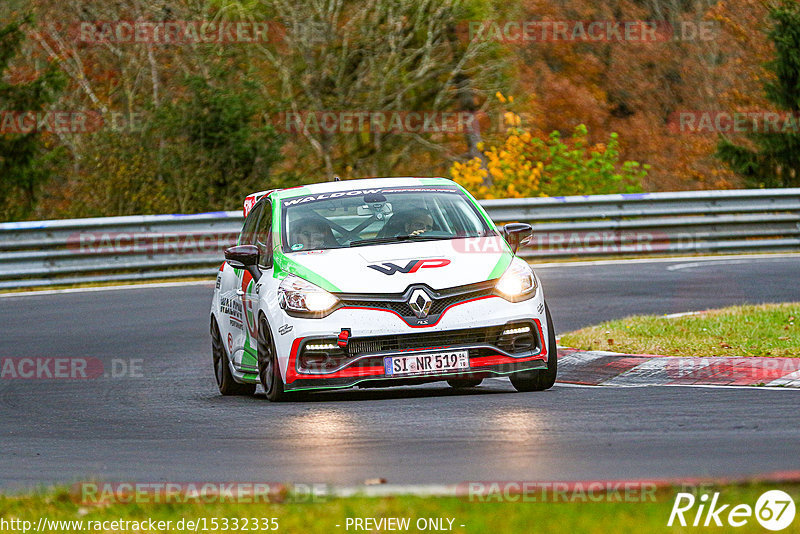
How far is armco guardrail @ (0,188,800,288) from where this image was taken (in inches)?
904

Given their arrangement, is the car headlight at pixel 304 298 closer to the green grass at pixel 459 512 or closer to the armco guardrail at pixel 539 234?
the green grass at pixel 459 512

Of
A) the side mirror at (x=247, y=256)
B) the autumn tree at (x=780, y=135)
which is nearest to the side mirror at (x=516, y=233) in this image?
the side mirror at (x=247, y=256)

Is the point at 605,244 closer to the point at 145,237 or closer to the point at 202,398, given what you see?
the point at 145,237

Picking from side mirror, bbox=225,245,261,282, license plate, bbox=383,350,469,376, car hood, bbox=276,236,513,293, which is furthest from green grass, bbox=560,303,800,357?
side mirror, bbox=225,245,261,282

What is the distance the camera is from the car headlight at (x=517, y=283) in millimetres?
10367

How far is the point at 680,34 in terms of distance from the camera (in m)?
56.4

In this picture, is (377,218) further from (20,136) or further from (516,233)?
(20,136)

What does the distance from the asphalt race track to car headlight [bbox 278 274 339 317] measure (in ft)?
2.30

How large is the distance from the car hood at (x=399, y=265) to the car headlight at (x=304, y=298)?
0.06 metres

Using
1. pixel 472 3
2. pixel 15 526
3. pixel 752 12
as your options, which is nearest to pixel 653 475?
pixel 15 526

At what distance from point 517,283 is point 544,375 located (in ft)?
2.48

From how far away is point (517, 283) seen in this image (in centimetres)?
1047

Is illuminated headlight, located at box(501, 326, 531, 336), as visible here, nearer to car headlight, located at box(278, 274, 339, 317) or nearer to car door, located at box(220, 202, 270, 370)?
car headlight, located at box(278, 274, 339, 317)

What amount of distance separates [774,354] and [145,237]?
14083 mm
